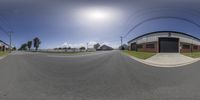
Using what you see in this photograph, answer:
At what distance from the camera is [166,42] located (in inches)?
87.4

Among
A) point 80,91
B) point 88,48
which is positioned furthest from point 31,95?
point 88,48

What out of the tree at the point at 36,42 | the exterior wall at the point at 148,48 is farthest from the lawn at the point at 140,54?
the tree at the point at 36,42

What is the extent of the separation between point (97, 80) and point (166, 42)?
1347 mm

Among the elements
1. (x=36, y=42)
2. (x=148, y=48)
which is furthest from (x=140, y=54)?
(x=36, y=42)

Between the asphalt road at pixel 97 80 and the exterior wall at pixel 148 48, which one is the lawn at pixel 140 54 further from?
the asphalt road at pixel 97 80

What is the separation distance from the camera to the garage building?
2.24 meters

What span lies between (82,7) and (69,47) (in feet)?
1.94

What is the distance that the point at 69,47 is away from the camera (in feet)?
8.21

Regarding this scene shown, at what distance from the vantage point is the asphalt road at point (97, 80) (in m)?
2.80

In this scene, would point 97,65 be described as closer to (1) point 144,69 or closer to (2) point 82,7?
(1) point 144,69

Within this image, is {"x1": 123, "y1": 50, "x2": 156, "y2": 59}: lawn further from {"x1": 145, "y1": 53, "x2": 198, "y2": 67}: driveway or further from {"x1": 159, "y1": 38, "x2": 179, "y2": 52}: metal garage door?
{"x1": 159, "y1": 38, "x2": 179, "y2": 52}: metal garage door

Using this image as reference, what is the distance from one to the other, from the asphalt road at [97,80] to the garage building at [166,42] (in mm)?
404

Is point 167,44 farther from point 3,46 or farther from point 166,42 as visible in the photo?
point 3,46

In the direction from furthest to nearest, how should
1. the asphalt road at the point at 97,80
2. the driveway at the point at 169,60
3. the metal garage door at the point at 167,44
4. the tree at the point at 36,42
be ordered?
the asphalt road at the point at 97,80
the tree at the point at 36,42
the driveway at the point at 169,60
the metal garage door at the point at 167,44
